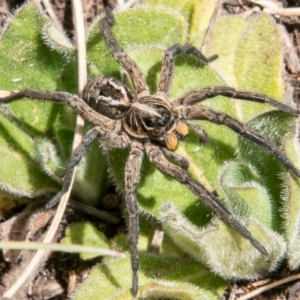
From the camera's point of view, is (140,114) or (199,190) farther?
(140,114)

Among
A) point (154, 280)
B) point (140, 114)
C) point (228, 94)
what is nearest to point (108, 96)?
point (140, 114)

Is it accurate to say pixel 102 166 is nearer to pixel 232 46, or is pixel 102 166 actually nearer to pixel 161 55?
pixel 161 55

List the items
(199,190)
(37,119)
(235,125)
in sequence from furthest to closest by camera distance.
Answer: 1. (37,119)
2. (235,125)
3. (199,190)

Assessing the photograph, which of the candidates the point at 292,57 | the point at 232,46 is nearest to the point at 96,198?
the point at 232,46

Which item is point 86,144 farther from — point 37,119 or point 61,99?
point 37,119

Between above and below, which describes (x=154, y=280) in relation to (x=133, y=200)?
below

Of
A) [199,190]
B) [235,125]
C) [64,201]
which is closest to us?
[199,190]

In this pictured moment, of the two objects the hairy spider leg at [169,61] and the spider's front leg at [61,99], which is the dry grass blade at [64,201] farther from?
the hairy spider leg at [169,61]
